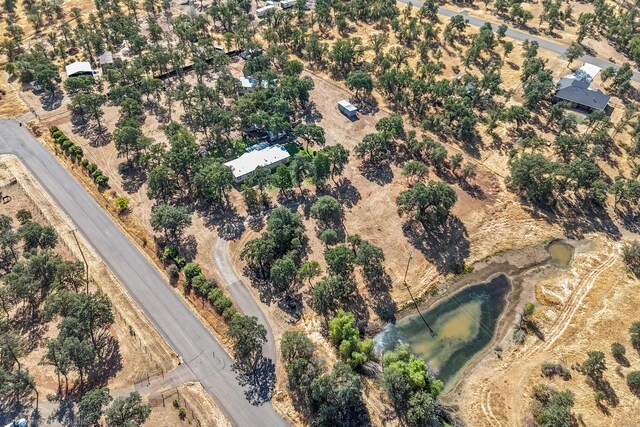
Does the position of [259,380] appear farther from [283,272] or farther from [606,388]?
[606,388]

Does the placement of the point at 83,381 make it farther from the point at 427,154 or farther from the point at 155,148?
the point at 427,154

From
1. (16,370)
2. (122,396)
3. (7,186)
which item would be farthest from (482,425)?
(7,186)

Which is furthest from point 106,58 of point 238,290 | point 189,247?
point 238,290

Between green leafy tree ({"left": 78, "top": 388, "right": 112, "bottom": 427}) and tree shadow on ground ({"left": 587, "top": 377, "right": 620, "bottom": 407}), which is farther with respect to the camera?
tree shadow on ground ({"left": 587, "top": 377, "right": 620, "bottom": 407})

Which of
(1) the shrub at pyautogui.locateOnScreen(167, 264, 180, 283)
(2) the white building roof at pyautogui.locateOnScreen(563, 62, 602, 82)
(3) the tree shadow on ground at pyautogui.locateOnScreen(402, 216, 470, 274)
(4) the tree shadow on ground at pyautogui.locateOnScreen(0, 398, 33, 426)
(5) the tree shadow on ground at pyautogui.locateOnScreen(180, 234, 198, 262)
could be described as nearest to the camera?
(4) the tree shadow on ground at pyautogui.locateOnScreen(0, 398, 33, 426)

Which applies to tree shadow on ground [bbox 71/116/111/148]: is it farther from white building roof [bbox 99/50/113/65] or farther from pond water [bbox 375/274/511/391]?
pond water [bbox 375/274/511/391]

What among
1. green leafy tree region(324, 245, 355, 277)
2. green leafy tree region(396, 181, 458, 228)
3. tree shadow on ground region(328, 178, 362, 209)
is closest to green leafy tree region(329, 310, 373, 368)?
green leafy tree region(324, 245, 355, 277)
